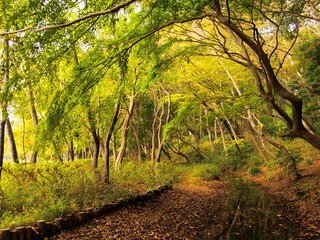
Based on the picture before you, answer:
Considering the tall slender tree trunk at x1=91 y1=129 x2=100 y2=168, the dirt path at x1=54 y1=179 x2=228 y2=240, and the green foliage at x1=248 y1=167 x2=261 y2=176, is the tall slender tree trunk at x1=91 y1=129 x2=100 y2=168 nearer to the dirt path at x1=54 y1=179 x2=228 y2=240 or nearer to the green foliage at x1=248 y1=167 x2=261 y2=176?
the dirt path at x1=54 y1=179 x2=228 y2=240

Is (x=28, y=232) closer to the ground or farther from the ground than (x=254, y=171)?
farther from the ground

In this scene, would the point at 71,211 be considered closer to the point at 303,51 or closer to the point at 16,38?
the point at 16,38

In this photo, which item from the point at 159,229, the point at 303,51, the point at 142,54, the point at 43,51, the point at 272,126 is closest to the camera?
the point at 43,51

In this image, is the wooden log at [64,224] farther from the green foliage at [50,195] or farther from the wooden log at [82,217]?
the wooden log at [82,217]

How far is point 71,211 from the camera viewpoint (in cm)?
535

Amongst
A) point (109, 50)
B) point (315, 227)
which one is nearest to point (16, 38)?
point (109, 50)

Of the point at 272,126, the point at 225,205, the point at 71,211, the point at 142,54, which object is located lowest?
the point at 225,205

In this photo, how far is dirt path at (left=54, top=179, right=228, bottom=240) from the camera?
4.82 metres

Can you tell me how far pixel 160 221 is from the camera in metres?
5.89

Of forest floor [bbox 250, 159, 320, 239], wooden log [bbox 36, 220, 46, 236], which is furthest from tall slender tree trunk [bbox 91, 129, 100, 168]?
forest floor [bbox 250, 159, 320, 239]

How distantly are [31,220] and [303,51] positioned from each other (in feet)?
41.9

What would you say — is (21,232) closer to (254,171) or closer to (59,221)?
A: (59,221)

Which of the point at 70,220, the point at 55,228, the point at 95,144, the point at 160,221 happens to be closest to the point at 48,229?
the point at 55,228

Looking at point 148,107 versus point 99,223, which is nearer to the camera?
point 99,223
